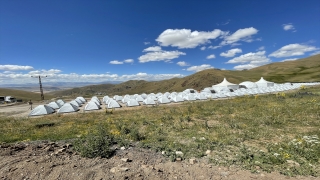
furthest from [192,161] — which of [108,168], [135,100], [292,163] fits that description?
[135,100]

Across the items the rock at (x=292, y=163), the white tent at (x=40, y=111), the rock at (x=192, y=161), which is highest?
Answer: the white tent at (x=40, y=111)

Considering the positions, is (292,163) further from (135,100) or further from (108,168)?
(135,100)

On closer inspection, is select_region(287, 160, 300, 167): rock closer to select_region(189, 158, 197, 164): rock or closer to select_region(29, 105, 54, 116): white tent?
select_region(189, 158, 197, 164): rock

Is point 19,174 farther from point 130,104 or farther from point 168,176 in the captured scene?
point 130,104

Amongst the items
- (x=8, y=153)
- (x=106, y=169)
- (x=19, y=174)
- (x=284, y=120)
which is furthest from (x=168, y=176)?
(x=284, y=120)

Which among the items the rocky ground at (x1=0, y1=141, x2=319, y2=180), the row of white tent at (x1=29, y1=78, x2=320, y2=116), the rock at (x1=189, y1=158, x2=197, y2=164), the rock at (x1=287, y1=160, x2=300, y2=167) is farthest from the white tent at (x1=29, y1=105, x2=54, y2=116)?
the rock at (x1=287, y1=160, x2=300, y2=167)

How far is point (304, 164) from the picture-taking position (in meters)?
7.07

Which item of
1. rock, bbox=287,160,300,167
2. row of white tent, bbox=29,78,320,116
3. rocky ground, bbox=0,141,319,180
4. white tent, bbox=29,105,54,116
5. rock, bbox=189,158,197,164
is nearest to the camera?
rocky ground, bbox=0,141,319,180

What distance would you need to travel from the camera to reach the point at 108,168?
655cm

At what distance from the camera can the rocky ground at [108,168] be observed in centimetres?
591

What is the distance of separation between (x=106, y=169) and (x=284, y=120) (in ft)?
47.5

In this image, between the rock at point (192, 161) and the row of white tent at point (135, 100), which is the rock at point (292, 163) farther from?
the row of white tent at point (135, 100)

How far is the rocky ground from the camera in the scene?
19.4 ft

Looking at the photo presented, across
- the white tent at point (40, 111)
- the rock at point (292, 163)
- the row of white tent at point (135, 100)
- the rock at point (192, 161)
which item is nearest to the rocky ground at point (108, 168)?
the rock at point (192, 161)
